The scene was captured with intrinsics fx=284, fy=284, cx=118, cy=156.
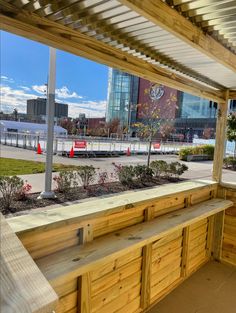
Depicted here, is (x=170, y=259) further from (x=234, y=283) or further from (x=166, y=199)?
(x=234, y=283)

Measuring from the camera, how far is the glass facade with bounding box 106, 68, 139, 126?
4666 cm

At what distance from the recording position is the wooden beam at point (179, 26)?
164 centimetres

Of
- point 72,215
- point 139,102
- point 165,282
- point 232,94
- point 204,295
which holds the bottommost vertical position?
point 204,295

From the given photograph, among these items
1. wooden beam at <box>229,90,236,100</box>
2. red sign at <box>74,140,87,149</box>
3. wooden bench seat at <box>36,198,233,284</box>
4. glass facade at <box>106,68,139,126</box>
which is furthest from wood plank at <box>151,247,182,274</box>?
glass facade at <box>106,68,139,126</box>

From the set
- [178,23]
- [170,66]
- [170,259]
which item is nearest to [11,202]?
[170,259]

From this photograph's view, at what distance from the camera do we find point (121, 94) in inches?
1873

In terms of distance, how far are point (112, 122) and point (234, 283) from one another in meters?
42.0

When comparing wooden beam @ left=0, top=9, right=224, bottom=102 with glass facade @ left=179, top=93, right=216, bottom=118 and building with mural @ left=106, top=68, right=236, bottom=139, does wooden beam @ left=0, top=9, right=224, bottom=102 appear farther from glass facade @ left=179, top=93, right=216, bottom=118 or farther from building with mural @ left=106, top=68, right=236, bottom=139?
glass facade @ left=179, top=93, right=216, bottom=118

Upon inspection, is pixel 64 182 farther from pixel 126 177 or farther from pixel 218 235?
pixel 218 235

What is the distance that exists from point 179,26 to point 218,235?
10.3 ft

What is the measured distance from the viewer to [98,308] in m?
2.24

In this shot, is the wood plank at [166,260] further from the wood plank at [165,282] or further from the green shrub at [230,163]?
the green shrub at [230,163]

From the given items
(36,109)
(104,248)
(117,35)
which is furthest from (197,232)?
(36,109)

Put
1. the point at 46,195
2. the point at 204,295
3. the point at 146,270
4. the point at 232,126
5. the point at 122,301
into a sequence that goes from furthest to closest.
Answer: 1. the point at 232,126
2. the point at 46,195
3. the point at 204,295
4. the point at 146,270
5. the point at 122,301
